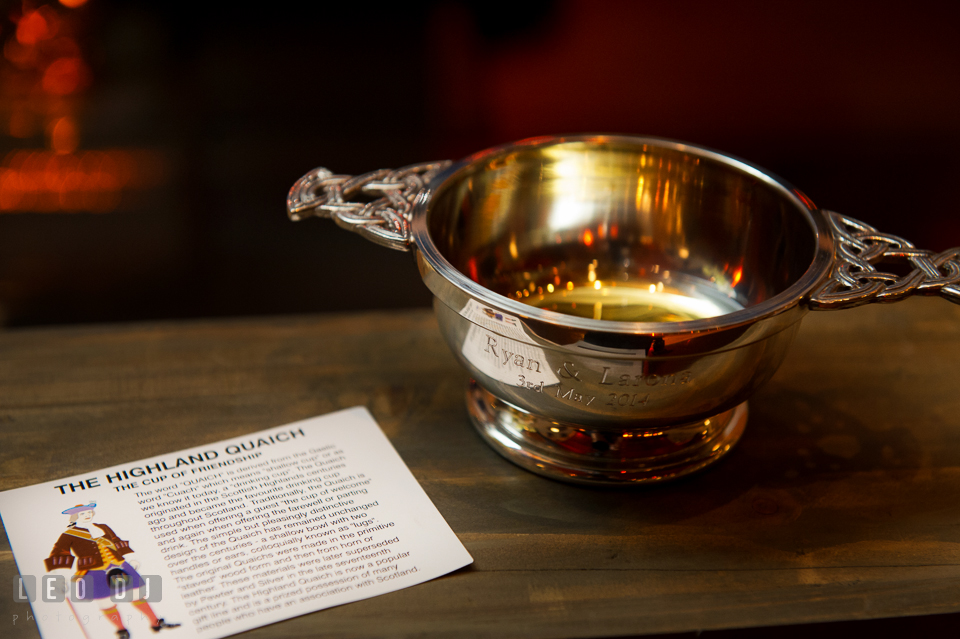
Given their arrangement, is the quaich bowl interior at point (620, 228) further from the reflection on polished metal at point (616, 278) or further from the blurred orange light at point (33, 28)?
the blurred orange light at point (33, 28)

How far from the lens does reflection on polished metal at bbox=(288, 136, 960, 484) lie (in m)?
0.56

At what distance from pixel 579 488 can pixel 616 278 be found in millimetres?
266

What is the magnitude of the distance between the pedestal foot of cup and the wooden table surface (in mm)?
15

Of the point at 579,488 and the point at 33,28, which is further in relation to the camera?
the point at 33,28

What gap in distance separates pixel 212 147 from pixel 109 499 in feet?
4.82

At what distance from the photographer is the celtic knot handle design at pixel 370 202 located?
0.66 meters

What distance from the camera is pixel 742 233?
0.79 metres

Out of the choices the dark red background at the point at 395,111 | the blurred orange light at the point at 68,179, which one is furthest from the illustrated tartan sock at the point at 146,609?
the blurred orange light at the point at 68,179

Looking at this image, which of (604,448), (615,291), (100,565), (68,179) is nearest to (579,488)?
(604,448)

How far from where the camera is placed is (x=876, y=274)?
62 centimetres

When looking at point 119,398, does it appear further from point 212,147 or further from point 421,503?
point 212,147

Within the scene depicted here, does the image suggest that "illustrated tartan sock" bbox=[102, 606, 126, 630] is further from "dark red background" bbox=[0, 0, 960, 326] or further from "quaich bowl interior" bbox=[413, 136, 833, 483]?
"dark red background" bbox=[0, 0, 960, 326]

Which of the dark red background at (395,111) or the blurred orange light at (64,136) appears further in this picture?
the blurred orange light at (64,136)

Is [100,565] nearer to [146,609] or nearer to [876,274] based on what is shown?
[146,609]
